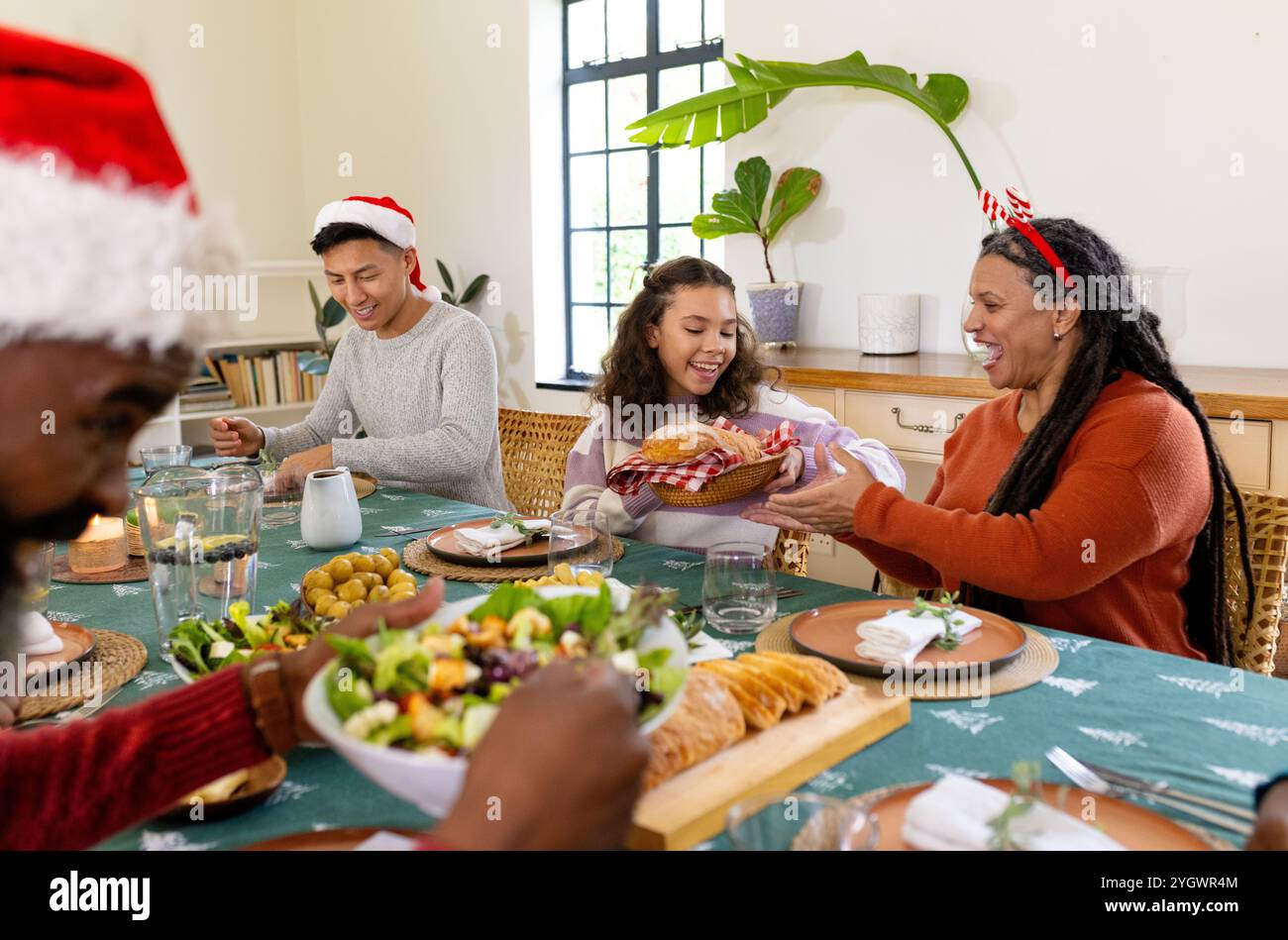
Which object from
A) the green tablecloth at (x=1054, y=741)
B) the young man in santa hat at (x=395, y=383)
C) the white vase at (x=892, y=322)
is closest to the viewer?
the green tablecloth at (x=1054, y=741)

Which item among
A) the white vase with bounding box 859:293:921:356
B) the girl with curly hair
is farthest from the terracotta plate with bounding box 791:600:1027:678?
the white vase with bounding box 859:293:921:356

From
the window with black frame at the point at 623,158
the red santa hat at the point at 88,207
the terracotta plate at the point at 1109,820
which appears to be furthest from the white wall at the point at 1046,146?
the red santa hat at the point at 88,207

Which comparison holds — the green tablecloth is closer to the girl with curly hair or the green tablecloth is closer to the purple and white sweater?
the purple and white sweater

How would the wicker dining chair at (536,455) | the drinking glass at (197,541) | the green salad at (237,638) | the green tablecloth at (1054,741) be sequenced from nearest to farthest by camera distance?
the green tablecloth at (1054,741) → the green salad at (237,638) → the drinking glass at (197,541) → the wicker dining chair at (536,455)

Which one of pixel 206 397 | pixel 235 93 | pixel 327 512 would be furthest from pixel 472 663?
pixel 235 93

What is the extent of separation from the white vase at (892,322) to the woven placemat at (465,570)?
210 cm

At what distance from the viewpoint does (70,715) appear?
4.32 feet

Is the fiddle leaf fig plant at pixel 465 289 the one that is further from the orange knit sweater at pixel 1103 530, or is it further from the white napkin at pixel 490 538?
the orange knit sweater at pixel 1103 530

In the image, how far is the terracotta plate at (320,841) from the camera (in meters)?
0.96

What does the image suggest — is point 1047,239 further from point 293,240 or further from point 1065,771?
point 293,240

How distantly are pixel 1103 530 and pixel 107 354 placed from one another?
1.46m

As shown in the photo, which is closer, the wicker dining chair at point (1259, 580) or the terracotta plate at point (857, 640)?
the terracotta plate at point (857, 640)

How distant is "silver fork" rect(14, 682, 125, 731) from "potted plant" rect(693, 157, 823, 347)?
10.7 ft

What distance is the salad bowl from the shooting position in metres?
0.77
